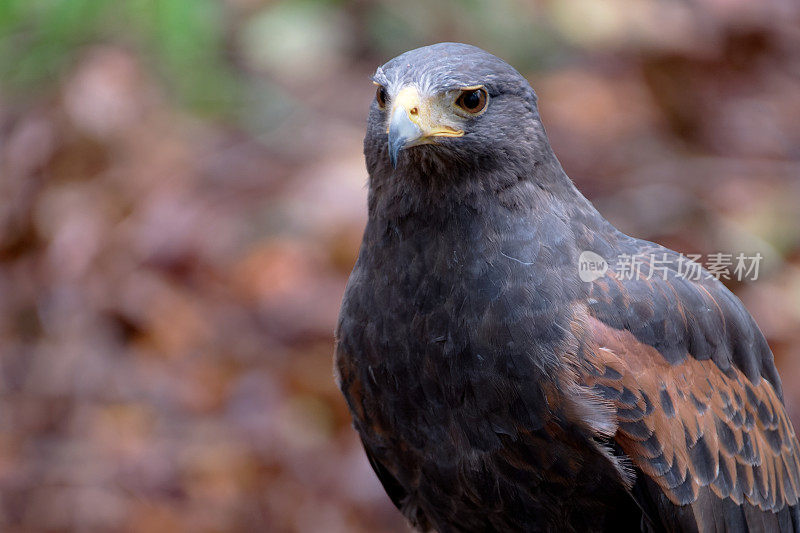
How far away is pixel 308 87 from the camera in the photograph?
809 cm

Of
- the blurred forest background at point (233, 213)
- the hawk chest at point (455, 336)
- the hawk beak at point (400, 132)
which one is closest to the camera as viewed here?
the hawk beak at point (400, 132)

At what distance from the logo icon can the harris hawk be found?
0.7 inches

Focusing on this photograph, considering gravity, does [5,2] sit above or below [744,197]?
above

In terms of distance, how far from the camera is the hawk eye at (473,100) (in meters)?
3.00

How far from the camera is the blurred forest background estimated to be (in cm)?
591

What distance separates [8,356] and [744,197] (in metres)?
5.16

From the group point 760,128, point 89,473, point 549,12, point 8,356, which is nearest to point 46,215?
point 8,356

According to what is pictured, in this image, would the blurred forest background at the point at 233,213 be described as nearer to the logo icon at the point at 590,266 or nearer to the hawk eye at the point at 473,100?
the logo icon at the point at 590,266

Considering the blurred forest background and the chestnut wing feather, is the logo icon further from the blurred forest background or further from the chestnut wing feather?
the blurred forest background

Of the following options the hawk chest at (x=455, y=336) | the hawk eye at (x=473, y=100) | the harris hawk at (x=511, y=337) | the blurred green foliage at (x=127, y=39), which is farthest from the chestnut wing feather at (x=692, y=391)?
the blurred green foliage at (x=127, y=39)

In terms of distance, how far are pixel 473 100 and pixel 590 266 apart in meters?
0.62

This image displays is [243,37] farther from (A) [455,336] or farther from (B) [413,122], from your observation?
(A) [455,336]

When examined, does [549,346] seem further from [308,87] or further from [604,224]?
[308,87]

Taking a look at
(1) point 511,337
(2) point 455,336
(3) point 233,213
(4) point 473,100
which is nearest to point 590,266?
(1) point 511,337
